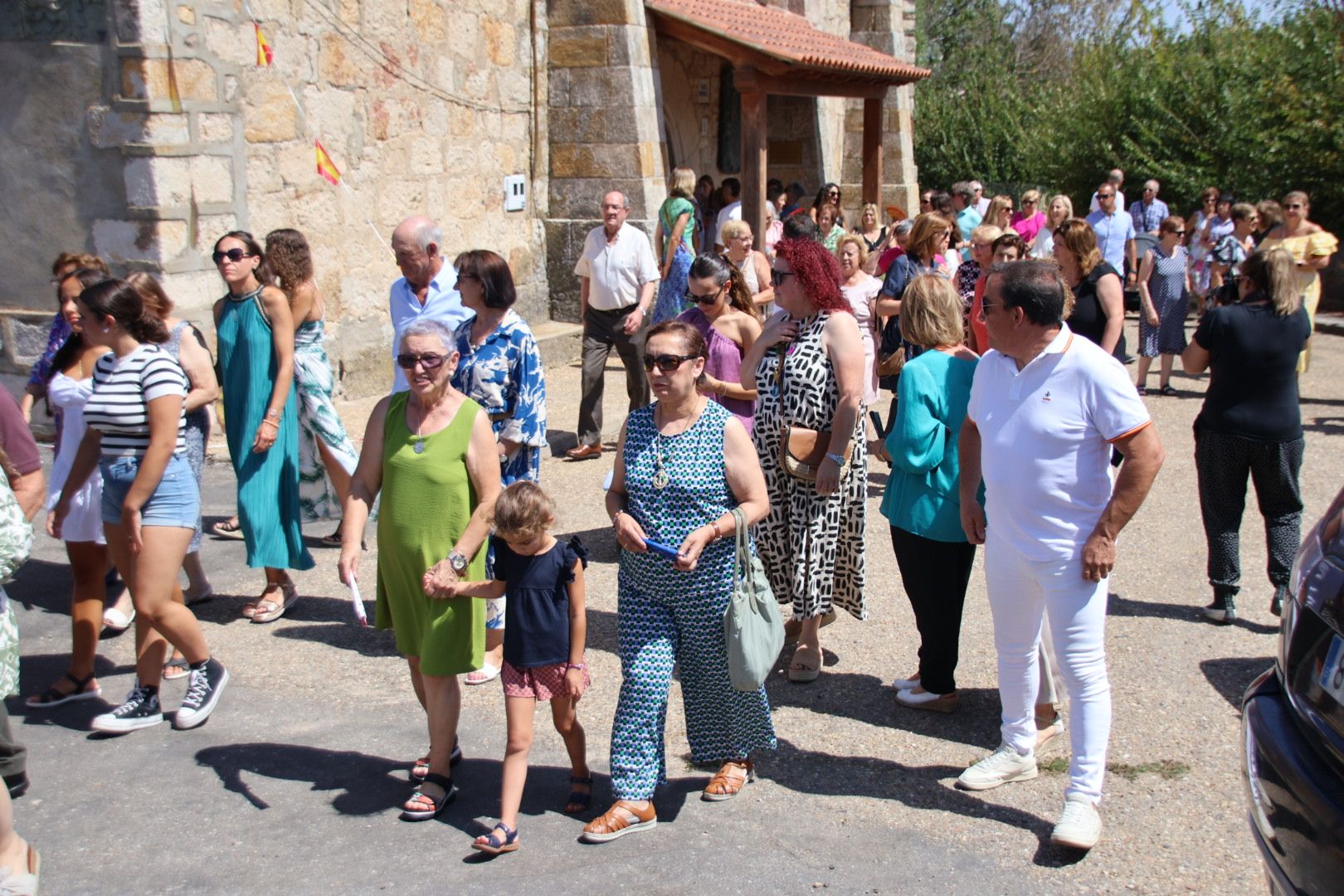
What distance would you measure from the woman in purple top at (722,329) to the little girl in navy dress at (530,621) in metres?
1.82

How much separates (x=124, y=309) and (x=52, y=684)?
1.69m

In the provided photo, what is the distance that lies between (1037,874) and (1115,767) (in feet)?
2.64

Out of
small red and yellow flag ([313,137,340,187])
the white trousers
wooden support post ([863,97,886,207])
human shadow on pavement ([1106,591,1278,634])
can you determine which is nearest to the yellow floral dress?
human shadow on pavement ([1106,591,1278,634])

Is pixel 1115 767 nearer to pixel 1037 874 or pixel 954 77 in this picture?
pixel 1037 874

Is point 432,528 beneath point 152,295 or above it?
beneath

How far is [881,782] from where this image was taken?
4273mm

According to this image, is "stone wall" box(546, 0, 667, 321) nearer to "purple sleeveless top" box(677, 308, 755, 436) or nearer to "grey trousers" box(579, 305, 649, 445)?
"grey trousers" box(579, 305, 649, 445)

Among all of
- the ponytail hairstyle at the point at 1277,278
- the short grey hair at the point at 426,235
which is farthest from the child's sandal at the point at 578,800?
the ponytail hairstyle at the point at 1277,278

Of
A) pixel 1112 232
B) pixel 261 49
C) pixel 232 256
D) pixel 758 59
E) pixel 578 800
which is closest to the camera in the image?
pixel 578 800

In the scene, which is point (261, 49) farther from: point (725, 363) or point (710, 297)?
point (725, 363)

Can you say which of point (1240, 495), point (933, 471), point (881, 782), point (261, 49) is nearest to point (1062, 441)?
point (933, 471)

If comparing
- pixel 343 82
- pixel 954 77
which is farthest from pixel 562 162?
pixel 954 77

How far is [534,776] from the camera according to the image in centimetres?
434

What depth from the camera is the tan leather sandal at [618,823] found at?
12.6ft
